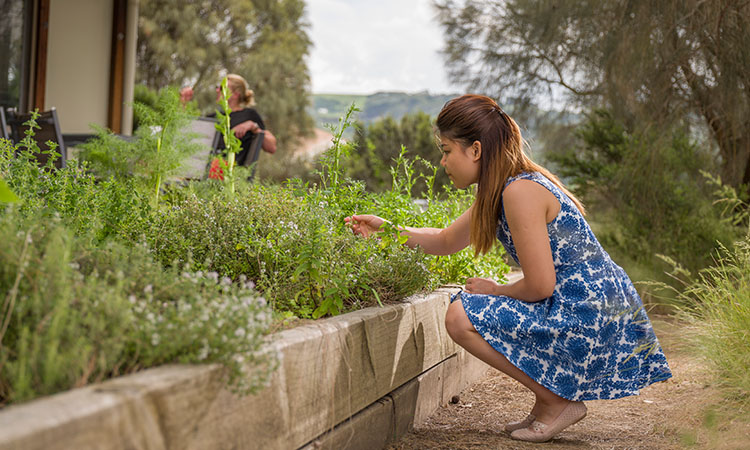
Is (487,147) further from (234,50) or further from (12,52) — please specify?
(234,50)

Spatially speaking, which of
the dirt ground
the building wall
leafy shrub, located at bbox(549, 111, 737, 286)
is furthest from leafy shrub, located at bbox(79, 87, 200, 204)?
the building wall

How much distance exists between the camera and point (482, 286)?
2.21 metres

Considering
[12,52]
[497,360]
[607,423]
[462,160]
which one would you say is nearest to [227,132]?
[462,160]

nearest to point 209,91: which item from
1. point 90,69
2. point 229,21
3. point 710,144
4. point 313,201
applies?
point 229,21

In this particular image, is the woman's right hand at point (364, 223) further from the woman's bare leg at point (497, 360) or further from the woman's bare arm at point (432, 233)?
the woman's bare leg at point (497, 360)

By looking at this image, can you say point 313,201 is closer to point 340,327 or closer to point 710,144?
point 340,327

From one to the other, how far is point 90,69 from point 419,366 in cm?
595

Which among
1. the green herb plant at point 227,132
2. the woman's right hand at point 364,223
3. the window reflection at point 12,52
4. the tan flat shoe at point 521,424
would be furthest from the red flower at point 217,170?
the window reflection at point 12,52

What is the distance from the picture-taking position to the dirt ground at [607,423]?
2.00 metres

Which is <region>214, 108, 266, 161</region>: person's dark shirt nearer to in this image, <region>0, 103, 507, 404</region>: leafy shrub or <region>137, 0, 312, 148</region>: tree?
<region>0, 103, 507, 404</region>: leafy shrub

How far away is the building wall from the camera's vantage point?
6422 millimetres

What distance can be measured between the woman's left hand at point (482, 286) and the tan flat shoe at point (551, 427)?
423 mm

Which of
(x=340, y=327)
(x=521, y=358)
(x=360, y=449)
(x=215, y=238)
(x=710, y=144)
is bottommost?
(x=360, y=449)

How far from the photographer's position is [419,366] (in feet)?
7.32
